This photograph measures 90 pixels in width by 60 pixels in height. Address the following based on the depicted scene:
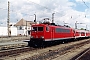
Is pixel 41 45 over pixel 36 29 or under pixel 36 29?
under

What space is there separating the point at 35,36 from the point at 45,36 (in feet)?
4.44

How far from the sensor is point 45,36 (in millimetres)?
25969

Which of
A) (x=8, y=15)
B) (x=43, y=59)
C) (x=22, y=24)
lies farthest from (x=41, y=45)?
(x=22, y=24)

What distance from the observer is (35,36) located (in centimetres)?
2611

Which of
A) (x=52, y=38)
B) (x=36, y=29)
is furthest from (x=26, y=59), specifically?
(x=52, y=38)

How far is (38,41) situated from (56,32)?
5952 mm

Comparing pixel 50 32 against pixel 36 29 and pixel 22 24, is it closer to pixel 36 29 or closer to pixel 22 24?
pixel 36 29

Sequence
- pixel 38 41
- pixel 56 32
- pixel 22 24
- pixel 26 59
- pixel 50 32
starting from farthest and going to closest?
pixel 22 24 → pixel 56 32 → pixel 50 32 → pixel 38 41 → pixel 26 59

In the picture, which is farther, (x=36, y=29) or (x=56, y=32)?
(x=56, y=32)

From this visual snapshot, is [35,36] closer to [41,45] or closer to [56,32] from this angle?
[41,45]

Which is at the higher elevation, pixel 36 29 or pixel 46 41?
pixel 36 29

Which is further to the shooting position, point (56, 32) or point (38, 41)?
point (56, 32)

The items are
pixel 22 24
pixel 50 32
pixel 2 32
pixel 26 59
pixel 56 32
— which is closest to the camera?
pixel 26 59

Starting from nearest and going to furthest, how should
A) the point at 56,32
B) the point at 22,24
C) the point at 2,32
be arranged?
the point at 56,32
the point at 2,32
the point at 22,24
